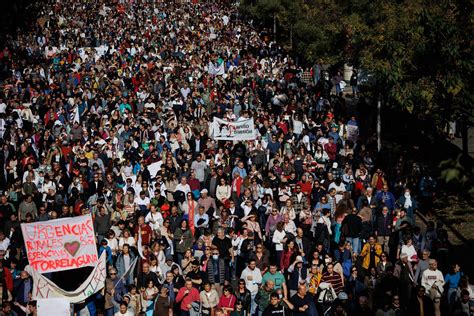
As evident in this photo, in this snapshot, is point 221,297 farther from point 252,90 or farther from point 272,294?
point 252,90

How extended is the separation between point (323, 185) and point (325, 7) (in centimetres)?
1349

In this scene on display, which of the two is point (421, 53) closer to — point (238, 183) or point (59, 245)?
point (238, 183)

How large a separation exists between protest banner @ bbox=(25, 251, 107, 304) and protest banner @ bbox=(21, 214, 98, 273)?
30cm

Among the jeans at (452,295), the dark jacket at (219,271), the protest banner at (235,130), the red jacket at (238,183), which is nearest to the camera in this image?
the jeans at (452,295)

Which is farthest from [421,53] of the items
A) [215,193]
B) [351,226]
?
[351,226]

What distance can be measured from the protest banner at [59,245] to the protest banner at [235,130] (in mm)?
8925

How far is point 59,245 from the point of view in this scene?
15617mm

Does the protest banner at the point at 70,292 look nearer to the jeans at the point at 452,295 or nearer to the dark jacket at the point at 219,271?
the dark jacket at the point at 219,271

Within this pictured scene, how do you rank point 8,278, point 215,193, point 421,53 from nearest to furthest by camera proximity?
point 8,278 < point 215,193 < point 421,53

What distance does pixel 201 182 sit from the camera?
2131 cm

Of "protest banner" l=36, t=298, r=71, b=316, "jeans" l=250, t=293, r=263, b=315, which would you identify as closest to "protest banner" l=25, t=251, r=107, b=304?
"protest banner" l=36, t=298, r=71, b=316

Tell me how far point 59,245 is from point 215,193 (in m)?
5.35

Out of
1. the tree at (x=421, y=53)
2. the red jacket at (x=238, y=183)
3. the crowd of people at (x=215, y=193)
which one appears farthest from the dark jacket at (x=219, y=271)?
the tree at (x=421, y=53)

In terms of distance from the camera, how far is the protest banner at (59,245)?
15.5 metres
